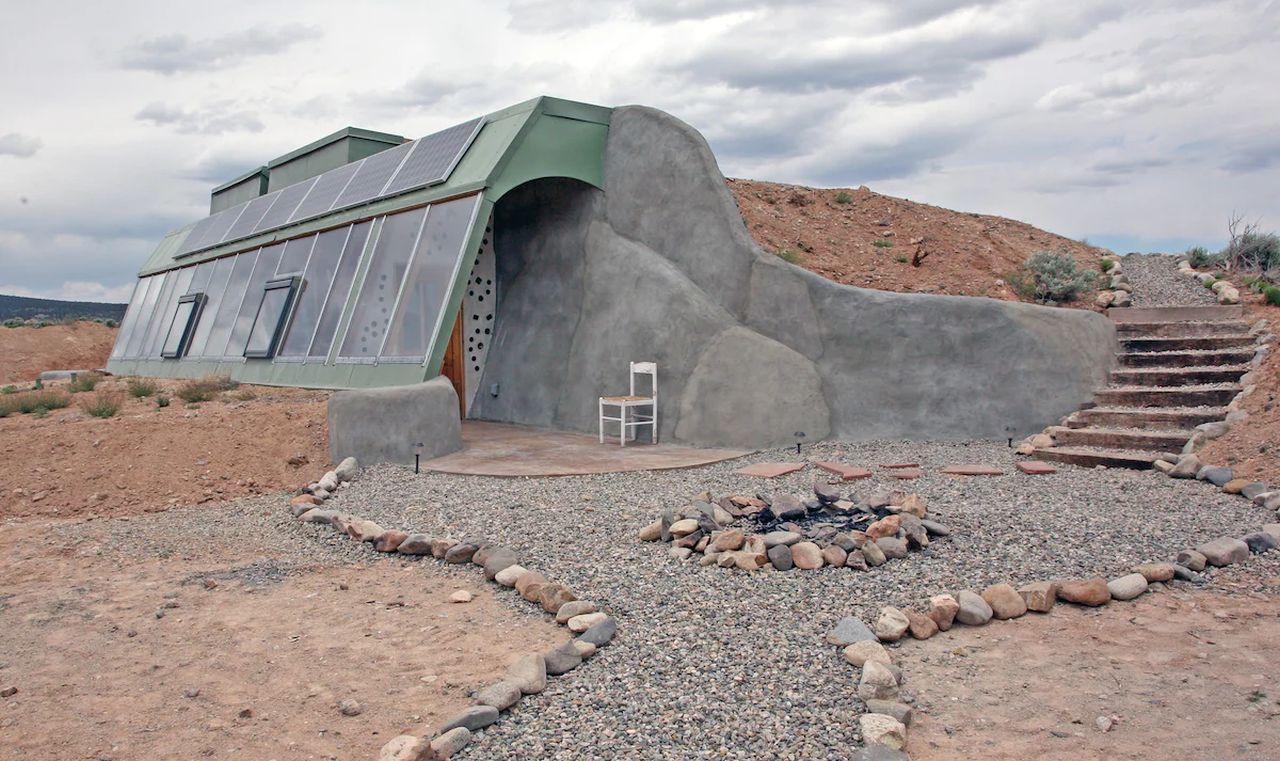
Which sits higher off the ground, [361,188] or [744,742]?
[361,188]

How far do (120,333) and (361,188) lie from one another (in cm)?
958

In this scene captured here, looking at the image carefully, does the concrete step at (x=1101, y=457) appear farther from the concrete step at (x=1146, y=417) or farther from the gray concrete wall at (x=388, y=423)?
the gray concrete wall at (x=388, y=423)

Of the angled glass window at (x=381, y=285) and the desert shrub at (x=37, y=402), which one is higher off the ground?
the angled glass window at (x=381, y=285)

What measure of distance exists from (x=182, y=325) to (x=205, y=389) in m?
4.82

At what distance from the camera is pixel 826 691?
320 cm

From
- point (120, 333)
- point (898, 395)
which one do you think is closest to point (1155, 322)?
point (898, 395)

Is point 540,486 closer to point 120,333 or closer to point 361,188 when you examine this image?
point 361,188

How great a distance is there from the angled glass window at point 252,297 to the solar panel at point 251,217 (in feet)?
4.42

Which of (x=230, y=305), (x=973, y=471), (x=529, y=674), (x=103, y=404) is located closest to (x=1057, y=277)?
(x=973, y=471)

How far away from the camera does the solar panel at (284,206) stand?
13.1 m

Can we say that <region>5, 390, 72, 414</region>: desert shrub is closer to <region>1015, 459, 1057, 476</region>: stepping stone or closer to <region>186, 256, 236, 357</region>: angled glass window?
<region>186, 256, 236, 357</region>: angled glass window

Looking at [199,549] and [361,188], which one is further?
[361,188]

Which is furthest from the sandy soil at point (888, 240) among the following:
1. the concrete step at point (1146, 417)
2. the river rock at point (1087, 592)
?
the river rock at point (1087, 592)

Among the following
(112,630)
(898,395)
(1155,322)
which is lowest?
(112,630)
